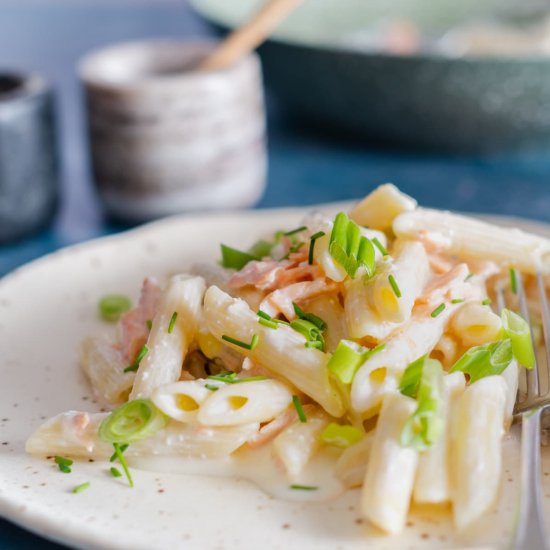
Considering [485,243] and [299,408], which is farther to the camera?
[485,243]

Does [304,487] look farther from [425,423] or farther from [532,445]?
[532,445]

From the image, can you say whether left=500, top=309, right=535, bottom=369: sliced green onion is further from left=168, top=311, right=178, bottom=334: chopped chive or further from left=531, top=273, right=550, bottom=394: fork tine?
left=168, top=311, right=178, bottom=334: chopped chive

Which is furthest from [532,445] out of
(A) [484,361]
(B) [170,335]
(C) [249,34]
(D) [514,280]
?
(C) [249,34]

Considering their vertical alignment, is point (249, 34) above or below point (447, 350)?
above

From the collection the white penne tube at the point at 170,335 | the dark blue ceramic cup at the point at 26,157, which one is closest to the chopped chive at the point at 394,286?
the white penne tube at the point at 170,335

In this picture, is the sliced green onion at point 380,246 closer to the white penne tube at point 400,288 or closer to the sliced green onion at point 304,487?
the white penne tube at point 400,288

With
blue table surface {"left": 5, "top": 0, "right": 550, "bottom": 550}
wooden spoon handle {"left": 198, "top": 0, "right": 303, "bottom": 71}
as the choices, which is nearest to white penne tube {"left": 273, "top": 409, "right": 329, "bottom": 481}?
blue table surface {"left": 5, "top": 0, "right": 550, "bottom": 550}

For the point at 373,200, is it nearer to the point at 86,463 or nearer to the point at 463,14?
the point at 86,463
